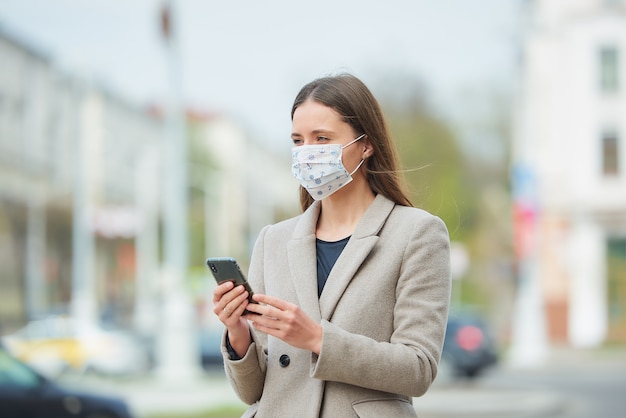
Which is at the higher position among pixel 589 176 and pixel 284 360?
pixel 284 360

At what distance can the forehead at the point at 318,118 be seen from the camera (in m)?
3.30

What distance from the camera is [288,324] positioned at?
2.97 metres

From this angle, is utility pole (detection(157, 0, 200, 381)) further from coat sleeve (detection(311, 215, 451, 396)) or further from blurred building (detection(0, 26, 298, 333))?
coat sleeve (detection(311, 215, 451, 396))

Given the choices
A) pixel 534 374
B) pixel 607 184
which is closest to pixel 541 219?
pixel 607 184

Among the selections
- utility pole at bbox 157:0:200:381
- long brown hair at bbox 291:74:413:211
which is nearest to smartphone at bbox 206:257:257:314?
long brown hair at bbox 291:74:413:211

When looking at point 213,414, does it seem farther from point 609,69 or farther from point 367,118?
point 609,69

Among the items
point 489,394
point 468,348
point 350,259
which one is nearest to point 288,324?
point 350,259

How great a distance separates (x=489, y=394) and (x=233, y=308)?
16523 mm

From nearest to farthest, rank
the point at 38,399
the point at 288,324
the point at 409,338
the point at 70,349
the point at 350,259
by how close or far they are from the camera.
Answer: the point at 288,324 < the point at 409,338 < the point at 350,259 < the point at 38,399 < the point at 70,349


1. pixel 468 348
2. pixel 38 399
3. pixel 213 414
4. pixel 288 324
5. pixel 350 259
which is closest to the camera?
pixel 288 324

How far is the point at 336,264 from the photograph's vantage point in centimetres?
326

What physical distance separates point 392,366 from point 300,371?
1.00 ft

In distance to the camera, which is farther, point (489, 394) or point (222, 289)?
point (489, 394)

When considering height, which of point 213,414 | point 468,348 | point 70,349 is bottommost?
point 70,349
